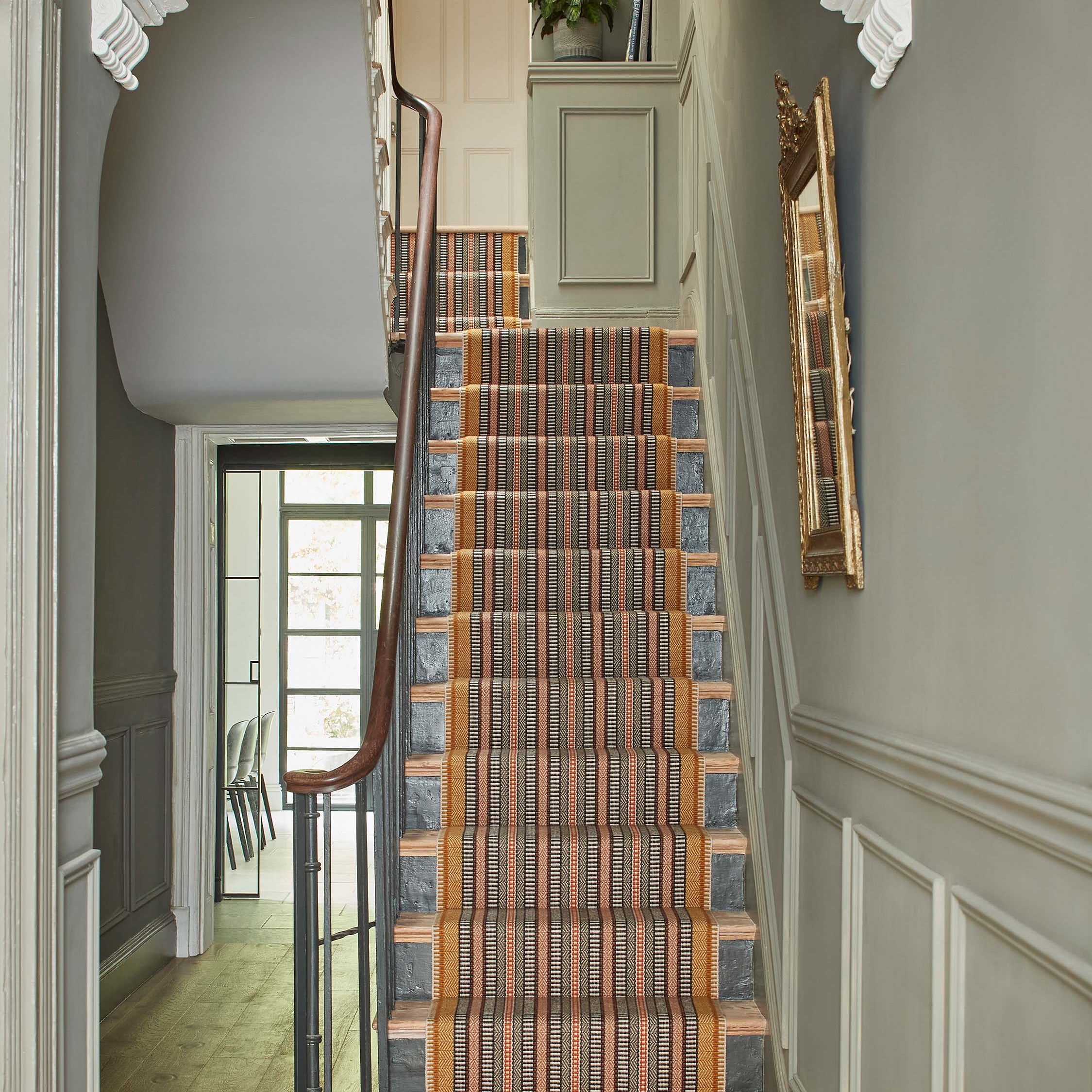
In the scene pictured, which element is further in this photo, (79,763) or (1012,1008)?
(79,763)

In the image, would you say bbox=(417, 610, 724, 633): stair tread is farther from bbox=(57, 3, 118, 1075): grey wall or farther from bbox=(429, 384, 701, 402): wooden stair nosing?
bbox=(57, 3, 118, 1075): grey wall

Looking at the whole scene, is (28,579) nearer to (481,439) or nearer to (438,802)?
(438,802)

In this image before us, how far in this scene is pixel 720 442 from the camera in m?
3.56

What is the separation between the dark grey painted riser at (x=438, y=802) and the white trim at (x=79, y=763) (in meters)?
1.34

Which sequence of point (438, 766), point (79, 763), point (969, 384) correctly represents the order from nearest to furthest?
1. point (969, 384)
2. point (79, 763)
3. point (438, 766)

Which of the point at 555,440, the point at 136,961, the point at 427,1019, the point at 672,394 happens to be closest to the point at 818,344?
the point at 427,1019

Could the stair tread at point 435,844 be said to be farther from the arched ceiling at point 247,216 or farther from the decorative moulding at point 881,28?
the decorative moulding at point 881,28

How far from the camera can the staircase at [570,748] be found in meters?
2.52

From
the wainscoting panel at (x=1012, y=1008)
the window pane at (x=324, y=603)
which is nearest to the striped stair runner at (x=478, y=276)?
the window pane at (x=324, y=603)

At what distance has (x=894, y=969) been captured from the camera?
1698 millimetres

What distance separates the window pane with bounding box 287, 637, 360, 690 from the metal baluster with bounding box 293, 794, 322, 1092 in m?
5.47

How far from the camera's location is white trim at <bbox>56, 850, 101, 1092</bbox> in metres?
1.55

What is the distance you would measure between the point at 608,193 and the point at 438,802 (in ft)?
9.88

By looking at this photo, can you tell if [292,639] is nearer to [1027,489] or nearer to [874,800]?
[874,800]
